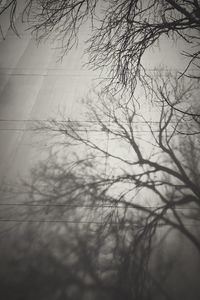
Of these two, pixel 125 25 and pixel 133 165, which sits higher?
pixel 125 25

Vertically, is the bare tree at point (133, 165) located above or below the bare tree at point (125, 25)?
below

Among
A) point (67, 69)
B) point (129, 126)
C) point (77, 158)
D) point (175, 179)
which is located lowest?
point (175, 179)

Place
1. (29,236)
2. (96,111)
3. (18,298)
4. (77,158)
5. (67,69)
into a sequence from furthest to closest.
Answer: (67,69) → (96,111) → (77,158) → (29,236) → (18,298)

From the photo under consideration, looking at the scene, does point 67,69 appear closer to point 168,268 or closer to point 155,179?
point 155,179

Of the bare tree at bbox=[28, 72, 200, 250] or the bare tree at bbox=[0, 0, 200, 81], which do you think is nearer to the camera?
the bare tree at bbox=[0, 0, 200, 81]

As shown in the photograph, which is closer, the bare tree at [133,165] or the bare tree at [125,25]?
the bare tree at [125,25]

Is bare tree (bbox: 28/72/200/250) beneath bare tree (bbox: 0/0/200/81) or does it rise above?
beneath

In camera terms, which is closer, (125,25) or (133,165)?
(125,25)

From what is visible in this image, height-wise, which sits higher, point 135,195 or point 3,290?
point 135,195

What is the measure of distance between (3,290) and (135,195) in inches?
120

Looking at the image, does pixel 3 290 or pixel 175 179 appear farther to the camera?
pixel 175 179

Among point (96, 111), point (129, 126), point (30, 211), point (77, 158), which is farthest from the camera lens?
point (96, 111)

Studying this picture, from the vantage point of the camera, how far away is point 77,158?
646cm

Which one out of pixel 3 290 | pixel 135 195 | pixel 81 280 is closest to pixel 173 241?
pixel 135 195
